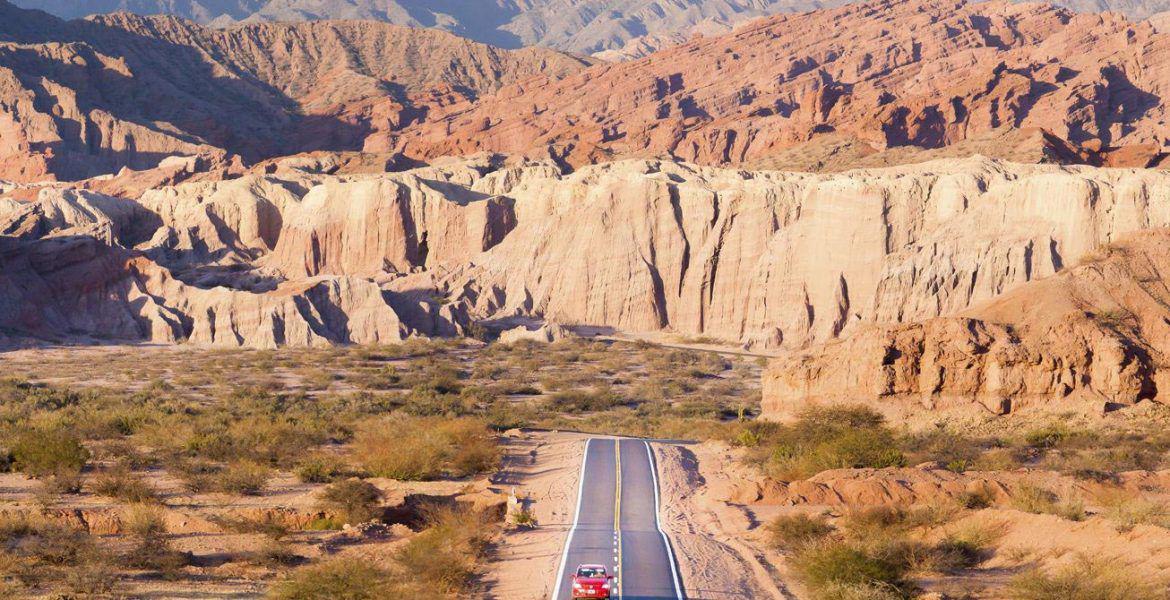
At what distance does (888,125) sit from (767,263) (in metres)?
62.0

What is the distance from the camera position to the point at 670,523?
3062cm

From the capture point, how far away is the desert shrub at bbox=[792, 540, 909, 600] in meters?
22.9

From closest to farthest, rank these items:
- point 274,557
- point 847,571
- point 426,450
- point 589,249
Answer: point 847,571 < point 274,557 < point 426,450 < point 589,249

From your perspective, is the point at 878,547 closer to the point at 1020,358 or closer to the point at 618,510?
the point at 618,510

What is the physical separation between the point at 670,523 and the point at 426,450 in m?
8.92

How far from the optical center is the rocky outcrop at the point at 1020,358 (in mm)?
39000

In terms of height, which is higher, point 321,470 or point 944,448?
point 944,448

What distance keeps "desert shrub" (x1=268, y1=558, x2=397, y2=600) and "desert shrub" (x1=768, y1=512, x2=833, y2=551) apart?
815 cm

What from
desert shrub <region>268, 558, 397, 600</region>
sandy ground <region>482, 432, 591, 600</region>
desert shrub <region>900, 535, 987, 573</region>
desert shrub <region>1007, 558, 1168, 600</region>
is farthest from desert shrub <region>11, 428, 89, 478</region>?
desert shrub <region>1007, 558, 1168, 600</region>

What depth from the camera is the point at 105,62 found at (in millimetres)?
193250

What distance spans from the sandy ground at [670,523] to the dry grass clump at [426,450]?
2.81ft

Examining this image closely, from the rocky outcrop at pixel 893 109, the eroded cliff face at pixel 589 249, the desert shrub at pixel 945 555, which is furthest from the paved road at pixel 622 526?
the rocky outcrop at pixel 893 109

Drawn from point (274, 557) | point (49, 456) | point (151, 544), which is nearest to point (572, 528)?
point (274, 557)

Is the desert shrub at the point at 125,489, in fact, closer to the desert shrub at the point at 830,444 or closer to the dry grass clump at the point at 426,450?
the dry grass clump at the point at 426,450
